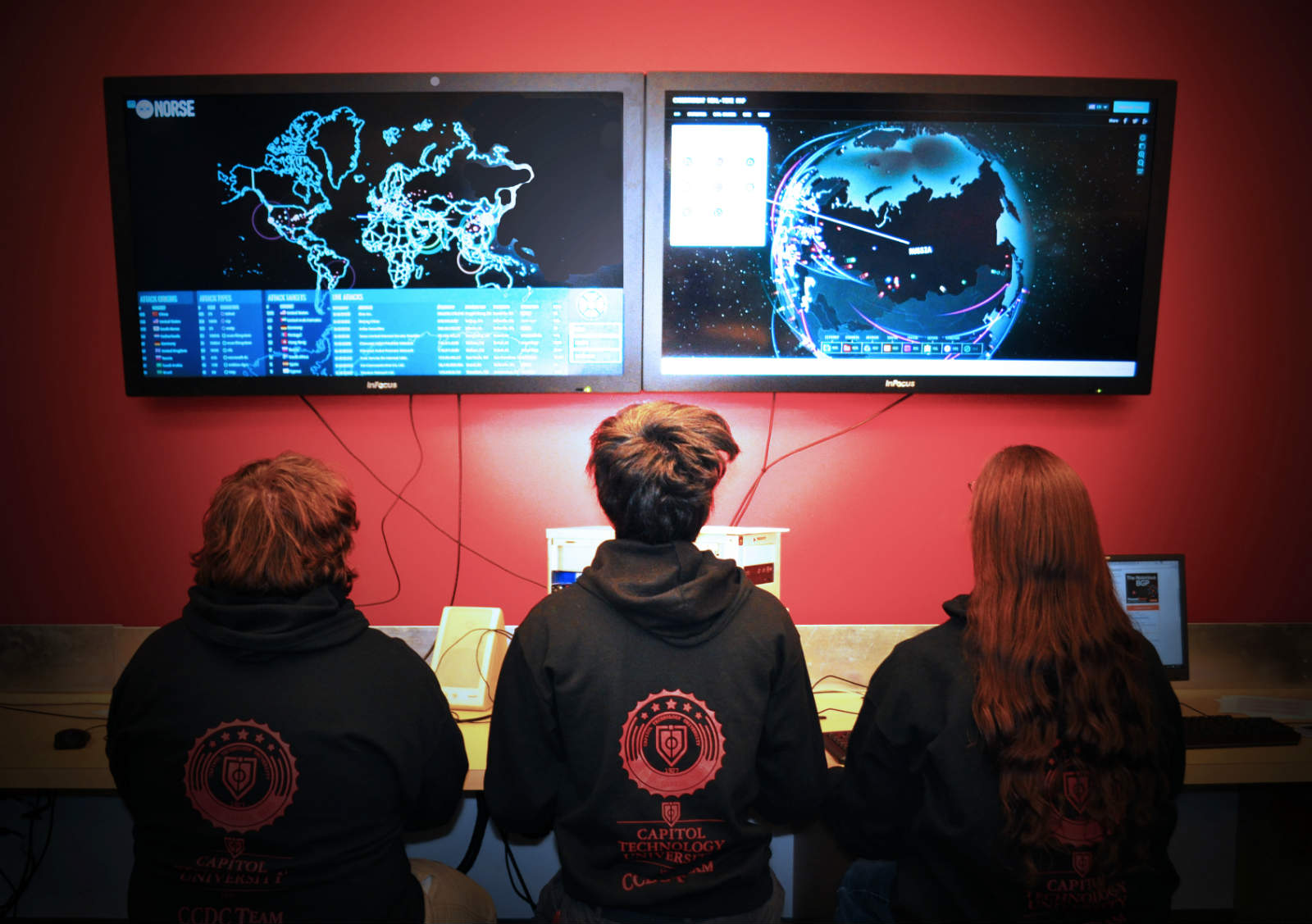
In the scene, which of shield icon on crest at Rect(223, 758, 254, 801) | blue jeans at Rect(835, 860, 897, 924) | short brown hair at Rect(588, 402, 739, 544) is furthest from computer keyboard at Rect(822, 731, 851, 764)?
shield icon on crest at Rect(223, 758, 254, 801)

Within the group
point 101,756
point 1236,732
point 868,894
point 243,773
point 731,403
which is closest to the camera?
point 243,773

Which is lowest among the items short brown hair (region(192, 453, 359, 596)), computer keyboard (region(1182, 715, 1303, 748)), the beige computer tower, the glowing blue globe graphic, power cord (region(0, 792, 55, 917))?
power cord (region(0, 792, 55, 917))

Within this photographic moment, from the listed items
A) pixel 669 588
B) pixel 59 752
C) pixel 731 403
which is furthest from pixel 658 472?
pixel 59 752

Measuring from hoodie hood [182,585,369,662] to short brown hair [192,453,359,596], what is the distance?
23mm

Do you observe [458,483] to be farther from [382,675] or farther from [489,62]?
[489,62]

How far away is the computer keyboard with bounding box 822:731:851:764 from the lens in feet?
5.69

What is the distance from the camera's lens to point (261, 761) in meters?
1.18

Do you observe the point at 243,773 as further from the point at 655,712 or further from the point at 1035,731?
the point at 1035,731

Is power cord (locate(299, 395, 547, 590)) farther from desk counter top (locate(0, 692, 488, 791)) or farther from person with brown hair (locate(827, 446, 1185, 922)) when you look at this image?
person with brown hair (locate(827, 446, 1185, 922))

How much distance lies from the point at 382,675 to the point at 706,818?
0.58 meters

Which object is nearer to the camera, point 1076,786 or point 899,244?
point 1076,786

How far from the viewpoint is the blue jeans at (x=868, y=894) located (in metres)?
1.56

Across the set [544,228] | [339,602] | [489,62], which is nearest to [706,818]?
[339,602]

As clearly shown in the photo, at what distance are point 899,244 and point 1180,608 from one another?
125 centimetres
